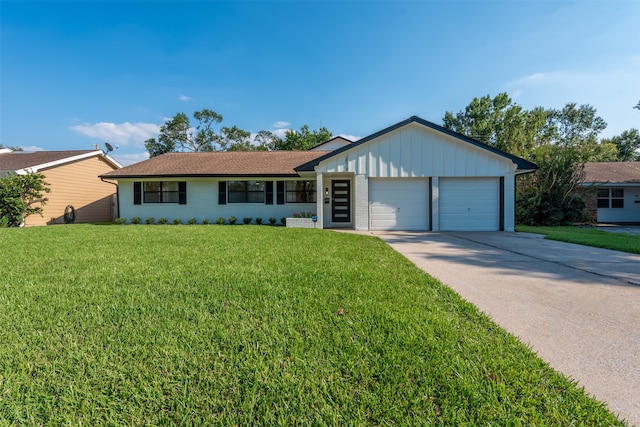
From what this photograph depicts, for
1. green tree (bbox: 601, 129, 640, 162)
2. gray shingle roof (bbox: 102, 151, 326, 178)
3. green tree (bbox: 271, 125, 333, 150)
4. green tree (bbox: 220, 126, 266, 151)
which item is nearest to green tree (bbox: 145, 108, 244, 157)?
green tree (bbox: 220, 126, 266, 151)

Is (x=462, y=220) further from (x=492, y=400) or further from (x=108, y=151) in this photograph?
(x=108, y=151)

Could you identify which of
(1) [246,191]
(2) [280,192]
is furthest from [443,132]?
(1) [246,191]

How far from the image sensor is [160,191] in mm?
14328

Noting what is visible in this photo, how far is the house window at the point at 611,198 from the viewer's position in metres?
17.1

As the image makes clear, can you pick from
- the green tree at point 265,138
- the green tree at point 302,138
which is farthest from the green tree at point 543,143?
the green tree at point 265,138

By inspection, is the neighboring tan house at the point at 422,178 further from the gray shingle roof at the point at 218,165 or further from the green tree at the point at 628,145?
the green tree at the point at 628,145

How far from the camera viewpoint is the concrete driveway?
2039 millimetres

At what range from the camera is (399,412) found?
156 cm

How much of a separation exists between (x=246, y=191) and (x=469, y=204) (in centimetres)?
1035

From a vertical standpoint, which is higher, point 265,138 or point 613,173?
point 265,138

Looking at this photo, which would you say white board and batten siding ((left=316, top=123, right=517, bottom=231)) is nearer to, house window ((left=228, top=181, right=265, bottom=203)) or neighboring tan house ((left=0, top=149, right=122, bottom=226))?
house window ((left=228, top=181, right=265, bottom=203))

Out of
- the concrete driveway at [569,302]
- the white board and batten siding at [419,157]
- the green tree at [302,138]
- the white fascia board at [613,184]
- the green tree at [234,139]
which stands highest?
the green tree at [234,139]

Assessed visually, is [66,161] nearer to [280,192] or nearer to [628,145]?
[280,192]

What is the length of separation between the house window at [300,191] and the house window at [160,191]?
5.86 m
